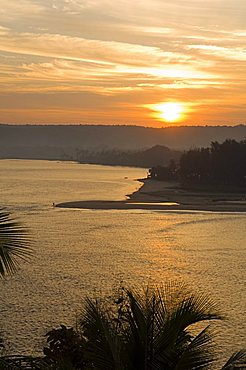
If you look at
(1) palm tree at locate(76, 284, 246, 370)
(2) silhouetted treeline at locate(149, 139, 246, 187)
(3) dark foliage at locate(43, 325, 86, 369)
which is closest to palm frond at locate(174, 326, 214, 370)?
(1) palm tree at locate(76, 284, 246, 370)

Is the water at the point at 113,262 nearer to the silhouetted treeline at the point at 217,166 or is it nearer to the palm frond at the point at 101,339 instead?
the palm frond at the point at 101,339

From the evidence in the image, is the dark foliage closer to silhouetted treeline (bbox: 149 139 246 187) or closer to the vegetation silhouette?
the vegetation silhouette

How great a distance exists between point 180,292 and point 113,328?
2.51ft

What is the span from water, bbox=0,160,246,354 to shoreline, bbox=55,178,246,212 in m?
3.45

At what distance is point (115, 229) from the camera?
40.2 metres

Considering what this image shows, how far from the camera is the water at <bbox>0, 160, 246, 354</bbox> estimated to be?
60.0 ft

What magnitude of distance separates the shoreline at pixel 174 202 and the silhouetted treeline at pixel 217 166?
8310mm

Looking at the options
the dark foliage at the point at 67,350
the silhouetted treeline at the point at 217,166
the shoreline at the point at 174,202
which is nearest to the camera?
the dark foliage at the point at 67,350

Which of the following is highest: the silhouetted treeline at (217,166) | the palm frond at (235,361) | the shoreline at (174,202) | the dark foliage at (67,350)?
the silhouetted treeline at (217,166)

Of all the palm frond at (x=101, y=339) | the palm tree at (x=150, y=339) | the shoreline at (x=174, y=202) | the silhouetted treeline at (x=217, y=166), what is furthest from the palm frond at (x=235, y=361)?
the silhouetted treeline at (x=217, y=166)

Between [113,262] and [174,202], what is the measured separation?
114ft

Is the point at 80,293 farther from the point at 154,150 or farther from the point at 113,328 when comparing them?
the point at 154,150

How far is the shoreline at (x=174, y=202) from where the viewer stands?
2192 inches

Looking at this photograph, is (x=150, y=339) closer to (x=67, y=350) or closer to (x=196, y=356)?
(x=196, y=356)
